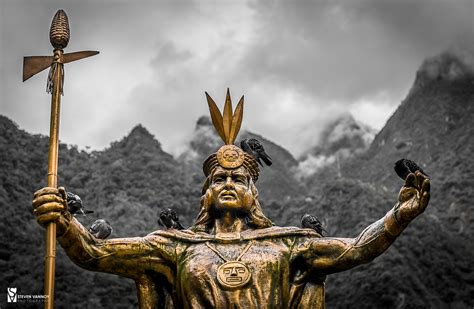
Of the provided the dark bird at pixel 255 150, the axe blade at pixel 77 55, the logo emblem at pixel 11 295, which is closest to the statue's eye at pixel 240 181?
the dark bird at pixel 255 150

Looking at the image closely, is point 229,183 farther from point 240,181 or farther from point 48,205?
point 48,205

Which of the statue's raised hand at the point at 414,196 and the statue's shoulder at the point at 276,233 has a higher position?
the statue's shoulder at the point at 276,233

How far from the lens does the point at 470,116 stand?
46688mm

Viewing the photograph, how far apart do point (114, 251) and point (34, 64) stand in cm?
184

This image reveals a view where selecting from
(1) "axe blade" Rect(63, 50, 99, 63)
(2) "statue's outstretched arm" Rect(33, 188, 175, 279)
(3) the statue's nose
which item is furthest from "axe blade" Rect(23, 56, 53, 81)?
(3) the statue's nose

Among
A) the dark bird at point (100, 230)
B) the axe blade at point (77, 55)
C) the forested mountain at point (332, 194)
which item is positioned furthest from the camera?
the forested mountain at point (332, 194)

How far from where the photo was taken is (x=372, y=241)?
346 inches

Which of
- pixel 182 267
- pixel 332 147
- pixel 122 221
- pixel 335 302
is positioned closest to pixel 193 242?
pixel 182 267

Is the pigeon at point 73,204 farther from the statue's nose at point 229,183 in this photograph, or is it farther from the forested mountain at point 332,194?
the forested mountain at point 332,194

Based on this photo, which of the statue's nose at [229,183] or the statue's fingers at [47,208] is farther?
the statue's nose at [229,183]

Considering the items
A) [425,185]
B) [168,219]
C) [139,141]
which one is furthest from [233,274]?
[139,141]

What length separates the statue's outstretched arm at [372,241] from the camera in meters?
8.42

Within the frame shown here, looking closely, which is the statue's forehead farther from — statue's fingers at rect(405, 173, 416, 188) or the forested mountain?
the forested mountain

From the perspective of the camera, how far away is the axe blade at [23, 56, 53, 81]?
29.6 feet
